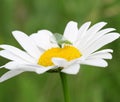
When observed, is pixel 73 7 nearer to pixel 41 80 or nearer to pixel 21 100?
pixel 41 80

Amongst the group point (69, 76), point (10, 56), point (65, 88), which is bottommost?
point (65, 88)

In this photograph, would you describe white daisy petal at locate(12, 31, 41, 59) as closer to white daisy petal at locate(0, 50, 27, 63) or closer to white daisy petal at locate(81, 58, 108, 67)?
white daisy petal at locate(0, 50, 27, 63)

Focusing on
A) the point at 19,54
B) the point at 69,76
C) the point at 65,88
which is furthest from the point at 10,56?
the point at 69,76

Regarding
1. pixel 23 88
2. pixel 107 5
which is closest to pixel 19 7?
pixel 107 5

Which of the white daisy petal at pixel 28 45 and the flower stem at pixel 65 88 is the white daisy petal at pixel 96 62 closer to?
the flower stem at pixel 65 88

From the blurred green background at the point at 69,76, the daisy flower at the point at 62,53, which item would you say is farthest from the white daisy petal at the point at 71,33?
the blurred green background at the point at 69,76

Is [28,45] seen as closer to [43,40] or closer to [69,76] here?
[43,40]

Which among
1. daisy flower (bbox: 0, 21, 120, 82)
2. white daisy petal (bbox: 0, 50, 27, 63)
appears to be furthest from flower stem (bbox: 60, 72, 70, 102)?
white daisy petal (bbox: 0, 50, 27, 63)
